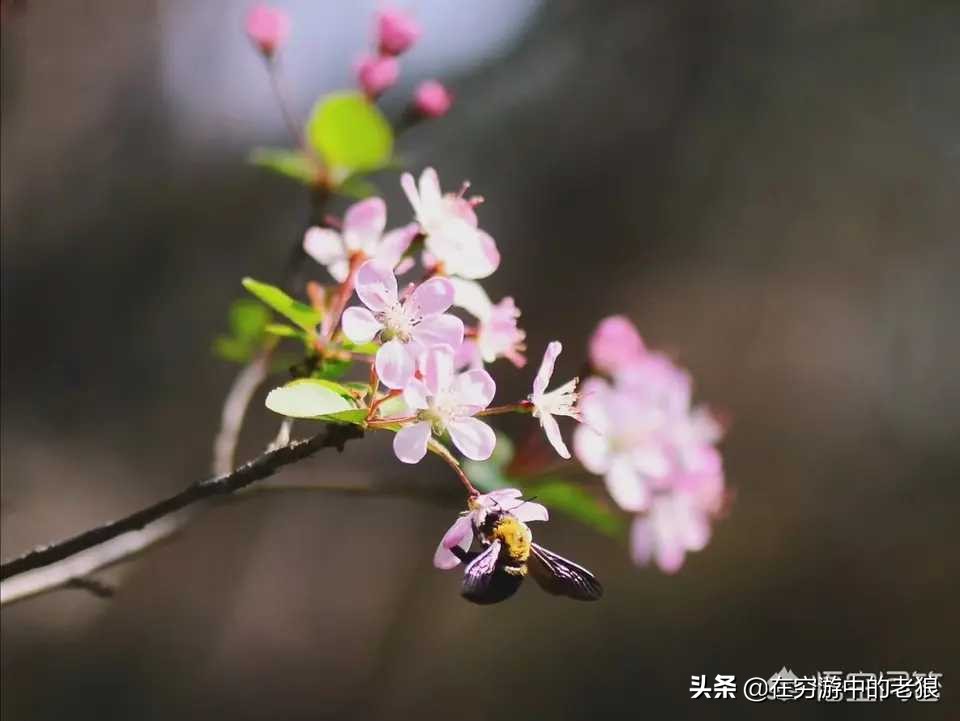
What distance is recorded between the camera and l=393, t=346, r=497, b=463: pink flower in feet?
1.35

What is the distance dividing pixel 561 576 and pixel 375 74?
0.57 metres

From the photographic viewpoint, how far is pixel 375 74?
0.81m

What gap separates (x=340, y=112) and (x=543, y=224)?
220 cm

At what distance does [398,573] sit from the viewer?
2457 millimetres

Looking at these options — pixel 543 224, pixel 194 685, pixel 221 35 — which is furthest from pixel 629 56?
pixel 194 685

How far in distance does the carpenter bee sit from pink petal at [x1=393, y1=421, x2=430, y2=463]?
5 cm

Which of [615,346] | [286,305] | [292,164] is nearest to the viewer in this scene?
[286,305]

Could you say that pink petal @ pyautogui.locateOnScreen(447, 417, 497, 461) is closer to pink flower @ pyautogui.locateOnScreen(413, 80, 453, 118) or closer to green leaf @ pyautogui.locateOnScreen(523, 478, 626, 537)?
green leaf @ pyautogui.locateOnScreen(523, 478, 626, 537)

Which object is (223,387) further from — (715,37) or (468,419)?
(715,37)

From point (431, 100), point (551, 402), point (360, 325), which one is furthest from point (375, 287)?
point (431, 100)

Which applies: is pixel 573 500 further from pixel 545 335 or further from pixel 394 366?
pixel 545 335

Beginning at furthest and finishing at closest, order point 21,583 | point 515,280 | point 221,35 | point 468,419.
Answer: point 515,280, point 221,35, point 21,583, point 468,419

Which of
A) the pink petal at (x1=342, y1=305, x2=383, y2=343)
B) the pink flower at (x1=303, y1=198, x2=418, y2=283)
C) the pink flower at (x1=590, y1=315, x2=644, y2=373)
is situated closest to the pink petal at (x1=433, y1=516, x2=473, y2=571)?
the pink petal at (x1=342, y1=305, x2=383, y2=343)

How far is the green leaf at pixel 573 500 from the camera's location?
0.79 meters
